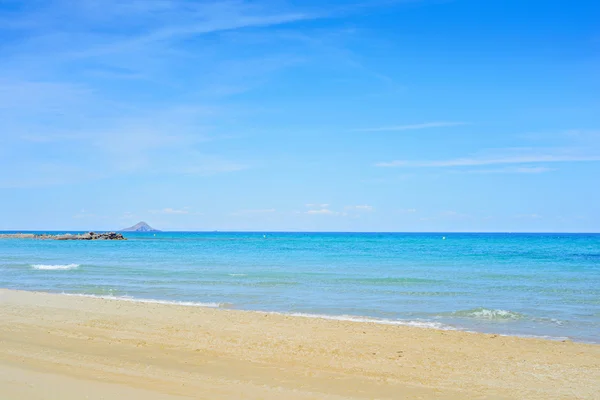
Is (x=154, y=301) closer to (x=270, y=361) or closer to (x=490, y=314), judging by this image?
(x=270, y=361)

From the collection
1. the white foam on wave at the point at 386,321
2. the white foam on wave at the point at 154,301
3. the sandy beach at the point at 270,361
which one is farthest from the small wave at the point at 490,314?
the white foam on wave at the point at 154,301

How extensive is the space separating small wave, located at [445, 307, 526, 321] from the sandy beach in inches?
129

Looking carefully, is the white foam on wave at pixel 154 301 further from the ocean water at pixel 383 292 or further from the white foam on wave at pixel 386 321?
the white foam on wave at pixel 386 321

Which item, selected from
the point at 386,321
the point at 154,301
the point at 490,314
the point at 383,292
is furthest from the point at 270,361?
the point at 383,292

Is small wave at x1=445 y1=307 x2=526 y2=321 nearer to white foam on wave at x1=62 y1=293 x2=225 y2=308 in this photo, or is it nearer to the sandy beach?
the sandy beach

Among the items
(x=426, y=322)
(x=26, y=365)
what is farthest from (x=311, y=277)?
(x=26, y=365)

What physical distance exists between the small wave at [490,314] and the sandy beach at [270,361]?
3.26 metres

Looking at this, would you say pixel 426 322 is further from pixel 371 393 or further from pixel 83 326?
pixel 83 326

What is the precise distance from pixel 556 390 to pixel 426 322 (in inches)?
275

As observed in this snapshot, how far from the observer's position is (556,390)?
8688 millimetres

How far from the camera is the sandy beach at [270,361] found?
27.2 feet

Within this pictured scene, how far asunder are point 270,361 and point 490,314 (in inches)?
366

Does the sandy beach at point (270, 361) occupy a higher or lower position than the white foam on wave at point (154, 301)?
higher

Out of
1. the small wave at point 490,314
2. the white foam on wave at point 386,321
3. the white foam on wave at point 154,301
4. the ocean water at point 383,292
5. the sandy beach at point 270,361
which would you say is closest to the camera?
the sandy beach at point 270,361
